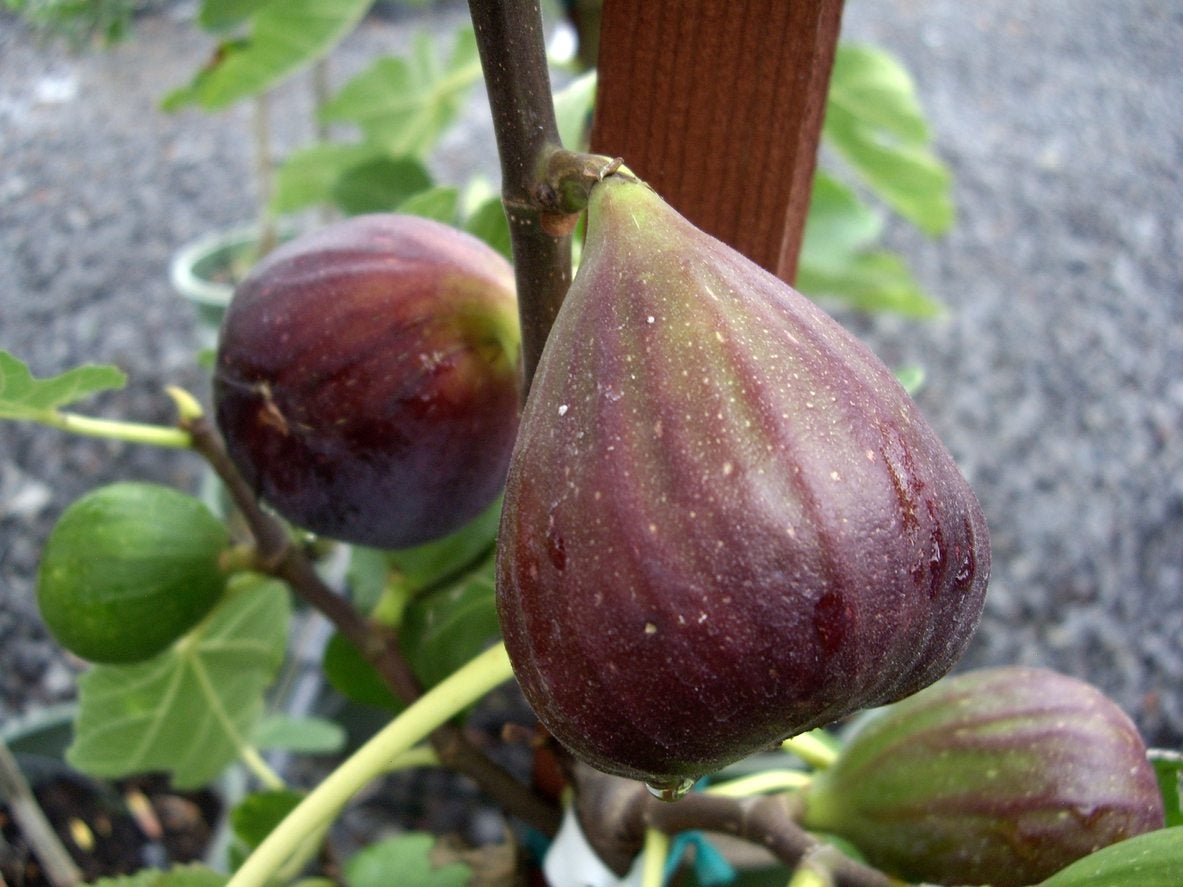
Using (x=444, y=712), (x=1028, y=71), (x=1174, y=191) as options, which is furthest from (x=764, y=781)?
(x=1028, y=71)

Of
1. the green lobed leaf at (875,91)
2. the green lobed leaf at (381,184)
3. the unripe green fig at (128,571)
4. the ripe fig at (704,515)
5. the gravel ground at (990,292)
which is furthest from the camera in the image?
the gravel ground at (990,292)

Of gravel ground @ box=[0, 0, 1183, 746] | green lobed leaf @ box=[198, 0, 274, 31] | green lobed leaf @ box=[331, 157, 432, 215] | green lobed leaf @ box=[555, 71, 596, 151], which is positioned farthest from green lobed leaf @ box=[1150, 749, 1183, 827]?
gravel ground @ box=[0, 0, 1183, 746]

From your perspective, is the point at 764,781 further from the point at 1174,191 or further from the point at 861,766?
the point at 1174,191

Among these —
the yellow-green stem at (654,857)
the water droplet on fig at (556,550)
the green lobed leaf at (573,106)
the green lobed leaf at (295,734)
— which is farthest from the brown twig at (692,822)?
the green lobed leaf at (295,734)

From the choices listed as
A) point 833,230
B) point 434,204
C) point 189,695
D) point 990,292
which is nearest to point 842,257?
point 833,230

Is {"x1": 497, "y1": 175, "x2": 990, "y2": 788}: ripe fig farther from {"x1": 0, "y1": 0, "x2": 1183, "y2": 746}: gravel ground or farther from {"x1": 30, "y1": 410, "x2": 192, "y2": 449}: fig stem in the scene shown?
{"x1": 0, "y1": 0, "x2": 1183, "y2": 746}: gravel ground

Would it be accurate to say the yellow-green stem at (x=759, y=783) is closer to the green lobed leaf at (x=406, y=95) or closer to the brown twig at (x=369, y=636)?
the brown twig at (x=369, y=636)
